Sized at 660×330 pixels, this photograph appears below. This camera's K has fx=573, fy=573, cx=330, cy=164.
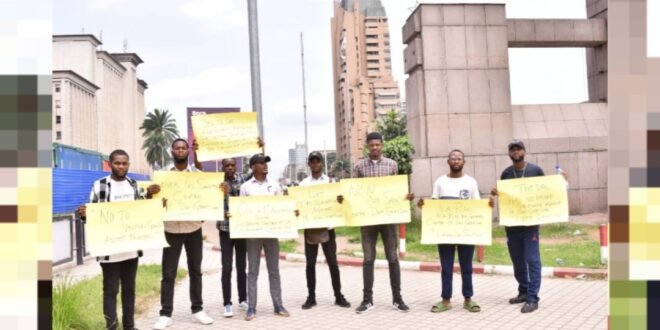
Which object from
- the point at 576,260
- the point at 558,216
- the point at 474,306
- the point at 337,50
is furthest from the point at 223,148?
the point at 337,50

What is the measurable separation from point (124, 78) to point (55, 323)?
4470 inches

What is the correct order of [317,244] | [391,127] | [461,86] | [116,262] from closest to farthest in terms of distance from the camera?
1. [116,262]
2. [317,244]
3. [461,86]
4. [391,127]

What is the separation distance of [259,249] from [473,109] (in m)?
11.3

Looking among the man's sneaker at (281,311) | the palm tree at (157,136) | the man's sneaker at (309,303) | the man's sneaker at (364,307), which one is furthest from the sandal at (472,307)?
the palm tree at (157,136)

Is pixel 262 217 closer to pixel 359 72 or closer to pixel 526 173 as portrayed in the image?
pixel 526 173

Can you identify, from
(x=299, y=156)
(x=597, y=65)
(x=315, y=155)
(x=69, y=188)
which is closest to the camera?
(x=315, y=155)

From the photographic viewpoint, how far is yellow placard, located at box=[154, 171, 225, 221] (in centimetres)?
621

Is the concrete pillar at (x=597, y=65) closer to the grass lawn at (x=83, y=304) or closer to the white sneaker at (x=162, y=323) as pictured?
the grass lawn at (x=83, y=304)

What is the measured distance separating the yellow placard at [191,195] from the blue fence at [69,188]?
556cm

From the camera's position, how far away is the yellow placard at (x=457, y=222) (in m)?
Result: 6.71

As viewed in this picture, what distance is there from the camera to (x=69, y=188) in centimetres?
1248

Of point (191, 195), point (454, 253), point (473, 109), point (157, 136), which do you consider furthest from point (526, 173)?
point (157, 136)

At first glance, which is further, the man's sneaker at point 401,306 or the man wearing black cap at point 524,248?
the man's sneaker at point 401,306

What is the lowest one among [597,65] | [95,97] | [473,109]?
[473,109]
